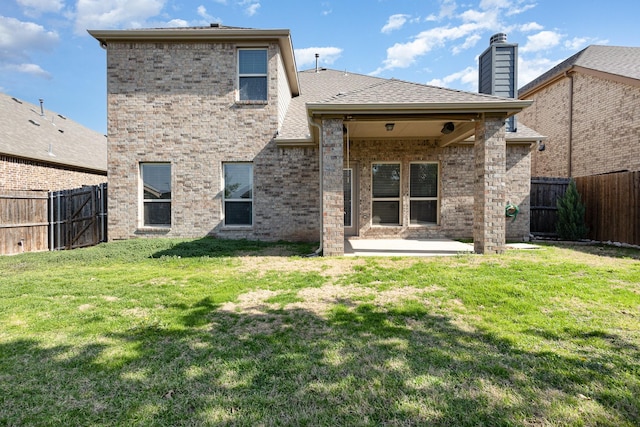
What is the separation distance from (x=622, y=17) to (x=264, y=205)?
38.2 feet

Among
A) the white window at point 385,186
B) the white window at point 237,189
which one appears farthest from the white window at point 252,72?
the white window at point 385,186

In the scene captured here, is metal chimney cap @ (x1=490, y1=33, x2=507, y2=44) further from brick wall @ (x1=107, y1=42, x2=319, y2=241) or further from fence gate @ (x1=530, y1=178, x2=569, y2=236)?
brick wall @ (x1=107, y1=42, x2=319, y2=241)

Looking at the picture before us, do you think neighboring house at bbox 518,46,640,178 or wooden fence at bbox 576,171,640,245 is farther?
neighboring house at bbox 518,46,640,178

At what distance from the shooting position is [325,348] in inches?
112

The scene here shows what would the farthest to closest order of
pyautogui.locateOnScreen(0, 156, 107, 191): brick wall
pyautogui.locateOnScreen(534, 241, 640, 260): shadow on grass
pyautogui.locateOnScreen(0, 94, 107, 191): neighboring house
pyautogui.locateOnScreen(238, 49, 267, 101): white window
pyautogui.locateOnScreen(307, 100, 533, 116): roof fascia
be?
pyautogui.locateOnScreen(0, 94, 107, 191): neighboring house
pyautogui.locateOnScreen(0, 156, 107, 191): brick wall
pyautogui.locateOnScreen(238, 49, 267, 101): white window
pyautogui.locateOnScreen(534, 241, 640, 260): shadow on grass
pyautogui.locateOnScreen(307, 100, 533, 116): roof fascia

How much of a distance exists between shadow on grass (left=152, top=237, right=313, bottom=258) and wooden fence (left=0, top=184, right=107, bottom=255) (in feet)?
11.7

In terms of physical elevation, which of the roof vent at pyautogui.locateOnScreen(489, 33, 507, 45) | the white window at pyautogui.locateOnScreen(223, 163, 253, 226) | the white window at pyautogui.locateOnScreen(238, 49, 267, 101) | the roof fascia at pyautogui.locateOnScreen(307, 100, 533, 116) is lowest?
the white window at pyautogui.locateOnScreen(223, 163, 253, 226)

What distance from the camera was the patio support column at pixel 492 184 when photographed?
268 inches

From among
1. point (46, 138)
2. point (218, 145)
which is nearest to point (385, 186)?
point (218, 145)

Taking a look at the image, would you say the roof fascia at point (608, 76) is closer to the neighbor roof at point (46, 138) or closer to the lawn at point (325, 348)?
the lawn at point (325, 348)

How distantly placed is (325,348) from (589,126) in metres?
14.9

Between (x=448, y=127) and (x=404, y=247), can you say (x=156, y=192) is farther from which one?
(x=448, y=127)

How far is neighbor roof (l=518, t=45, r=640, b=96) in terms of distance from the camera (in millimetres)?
11461

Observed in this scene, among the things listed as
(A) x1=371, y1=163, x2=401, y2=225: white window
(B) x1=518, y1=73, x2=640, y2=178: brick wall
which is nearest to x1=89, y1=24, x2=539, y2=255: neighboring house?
(A) x1=371, y1=163, x2=401, y2=225: white window
